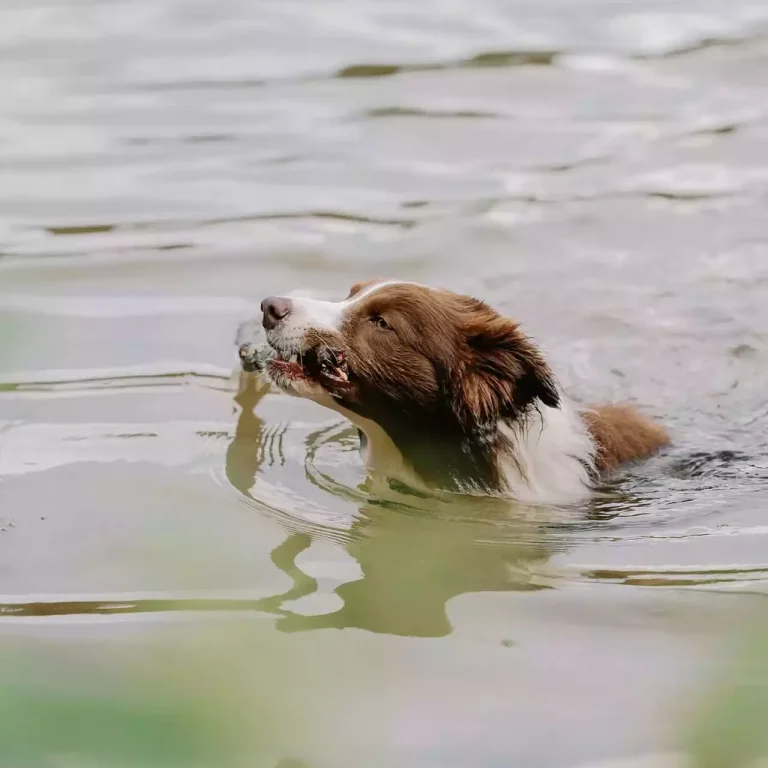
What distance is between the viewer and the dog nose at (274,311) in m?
4.86

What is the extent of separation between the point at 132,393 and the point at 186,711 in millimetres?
4841

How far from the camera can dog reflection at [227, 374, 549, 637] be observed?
160 inches

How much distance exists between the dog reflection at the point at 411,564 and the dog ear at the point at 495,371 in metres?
0.48

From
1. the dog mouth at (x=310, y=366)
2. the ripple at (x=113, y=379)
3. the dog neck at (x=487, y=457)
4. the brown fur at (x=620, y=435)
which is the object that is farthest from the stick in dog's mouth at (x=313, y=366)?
the ripple at (x=113, y=379)

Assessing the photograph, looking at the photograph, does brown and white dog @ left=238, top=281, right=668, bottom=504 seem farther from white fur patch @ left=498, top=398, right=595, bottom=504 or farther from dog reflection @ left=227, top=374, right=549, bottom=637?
dog reflection @ left=227, top=374, right=549, bottom=637

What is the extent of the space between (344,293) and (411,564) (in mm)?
3332

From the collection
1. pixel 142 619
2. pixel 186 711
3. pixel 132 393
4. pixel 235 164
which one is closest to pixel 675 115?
pixel 235 164

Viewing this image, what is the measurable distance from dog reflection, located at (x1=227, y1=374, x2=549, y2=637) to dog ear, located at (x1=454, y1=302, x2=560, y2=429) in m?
0.48

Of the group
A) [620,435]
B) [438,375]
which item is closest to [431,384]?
[438,375]

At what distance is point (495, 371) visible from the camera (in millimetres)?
5059

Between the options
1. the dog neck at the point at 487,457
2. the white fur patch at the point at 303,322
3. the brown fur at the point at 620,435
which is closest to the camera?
the white fur patch at the point at 303,322

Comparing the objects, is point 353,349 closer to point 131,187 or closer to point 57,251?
point 57,251

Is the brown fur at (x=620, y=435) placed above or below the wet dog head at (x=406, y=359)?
below

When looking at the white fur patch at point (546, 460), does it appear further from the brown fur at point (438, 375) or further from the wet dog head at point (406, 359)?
the wet dog head at point (406, 359)
